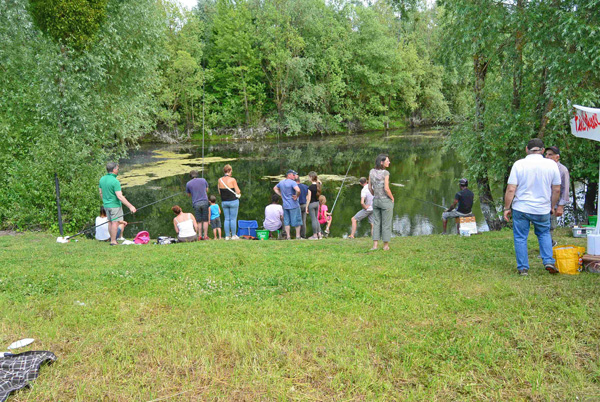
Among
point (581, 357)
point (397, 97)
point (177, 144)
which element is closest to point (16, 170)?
point (581, 357)

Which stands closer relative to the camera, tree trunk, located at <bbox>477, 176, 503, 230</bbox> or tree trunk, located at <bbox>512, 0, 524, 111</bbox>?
tree trunk, located at <bbox>512, 0, 524, 111</bbox>

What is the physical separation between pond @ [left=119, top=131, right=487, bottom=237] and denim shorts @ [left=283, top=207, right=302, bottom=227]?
3256 millimetres

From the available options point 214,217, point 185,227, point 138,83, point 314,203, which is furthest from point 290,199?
Result: point 138,83

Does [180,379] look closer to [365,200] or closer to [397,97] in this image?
[365,200]

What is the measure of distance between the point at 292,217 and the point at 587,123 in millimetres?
6543

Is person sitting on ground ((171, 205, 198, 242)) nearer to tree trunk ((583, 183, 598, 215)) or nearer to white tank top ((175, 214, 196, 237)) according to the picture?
white tank top ((175, 214, 196, 237))

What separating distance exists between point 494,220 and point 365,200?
3899 millimetres

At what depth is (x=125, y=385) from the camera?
310 centimetres

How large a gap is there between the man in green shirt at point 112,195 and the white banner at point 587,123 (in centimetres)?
792

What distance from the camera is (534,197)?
514 cm

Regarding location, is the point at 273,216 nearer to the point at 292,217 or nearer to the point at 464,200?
the point at 292,217

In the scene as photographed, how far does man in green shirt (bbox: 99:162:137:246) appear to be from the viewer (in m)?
8.64

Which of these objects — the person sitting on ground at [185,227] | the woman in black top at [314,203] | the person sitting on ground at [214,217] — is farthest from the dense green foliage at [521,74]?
the person sitting on ground at [185,227]

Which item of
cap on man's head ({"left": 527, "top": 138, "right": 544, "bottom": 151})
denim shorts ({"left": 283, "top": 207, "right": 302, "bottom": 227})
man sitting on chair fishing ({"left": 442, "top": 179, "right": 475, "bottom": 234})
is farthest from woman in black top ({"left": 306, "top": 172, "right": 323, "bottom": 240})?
cap on man's head ({"left": 527, "top": 138, "right": 544, "bottom": 151})
